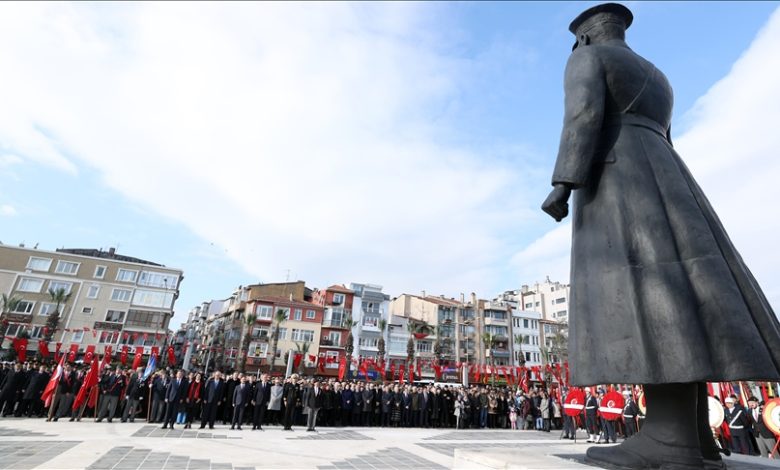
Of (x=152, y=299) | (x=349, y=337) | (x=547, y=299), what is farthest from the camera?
(x=547, y=299)

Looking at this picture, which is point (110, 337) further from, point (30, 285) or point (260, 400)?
point (260, 400)

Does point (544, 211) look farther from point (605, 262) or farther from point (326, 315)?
point (326, 315)

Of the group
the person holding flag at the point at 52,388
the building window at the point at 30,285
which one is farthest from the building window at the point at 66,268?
the person holding flag at the point at 52,388

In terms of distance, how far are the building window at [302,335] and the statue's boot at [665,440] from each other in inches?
2273

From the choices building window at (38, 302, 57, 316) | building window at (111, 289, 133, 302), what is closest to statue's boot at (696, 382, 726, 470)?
building window at (111, 289, 133, 302)

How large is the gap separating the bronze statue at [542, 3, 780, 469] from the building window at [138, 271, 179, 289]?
61756 millimetres

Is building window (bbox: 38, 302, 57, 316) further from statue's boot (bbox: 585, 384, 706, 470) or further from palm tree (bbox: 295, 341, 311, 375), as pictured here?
statue's boot (bbox: 585, 384, 706, 470)

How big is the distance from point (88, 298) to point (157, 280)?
312 inches

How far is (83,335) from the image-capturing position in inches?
1964

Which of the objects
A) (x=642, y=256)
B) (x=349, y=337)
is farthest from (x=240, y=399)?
(x=349, y=337)

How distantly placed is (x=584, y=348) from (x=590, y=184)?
3.99 feet

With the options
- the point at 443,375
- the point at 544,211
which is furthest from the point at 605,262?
the point at 443,375

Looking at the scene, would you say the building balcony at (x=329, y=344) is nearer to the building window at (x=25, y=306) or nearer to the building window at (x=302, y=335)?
the building window at (x=302, y=335)

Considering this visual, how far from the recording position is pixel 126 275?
53.7 m
